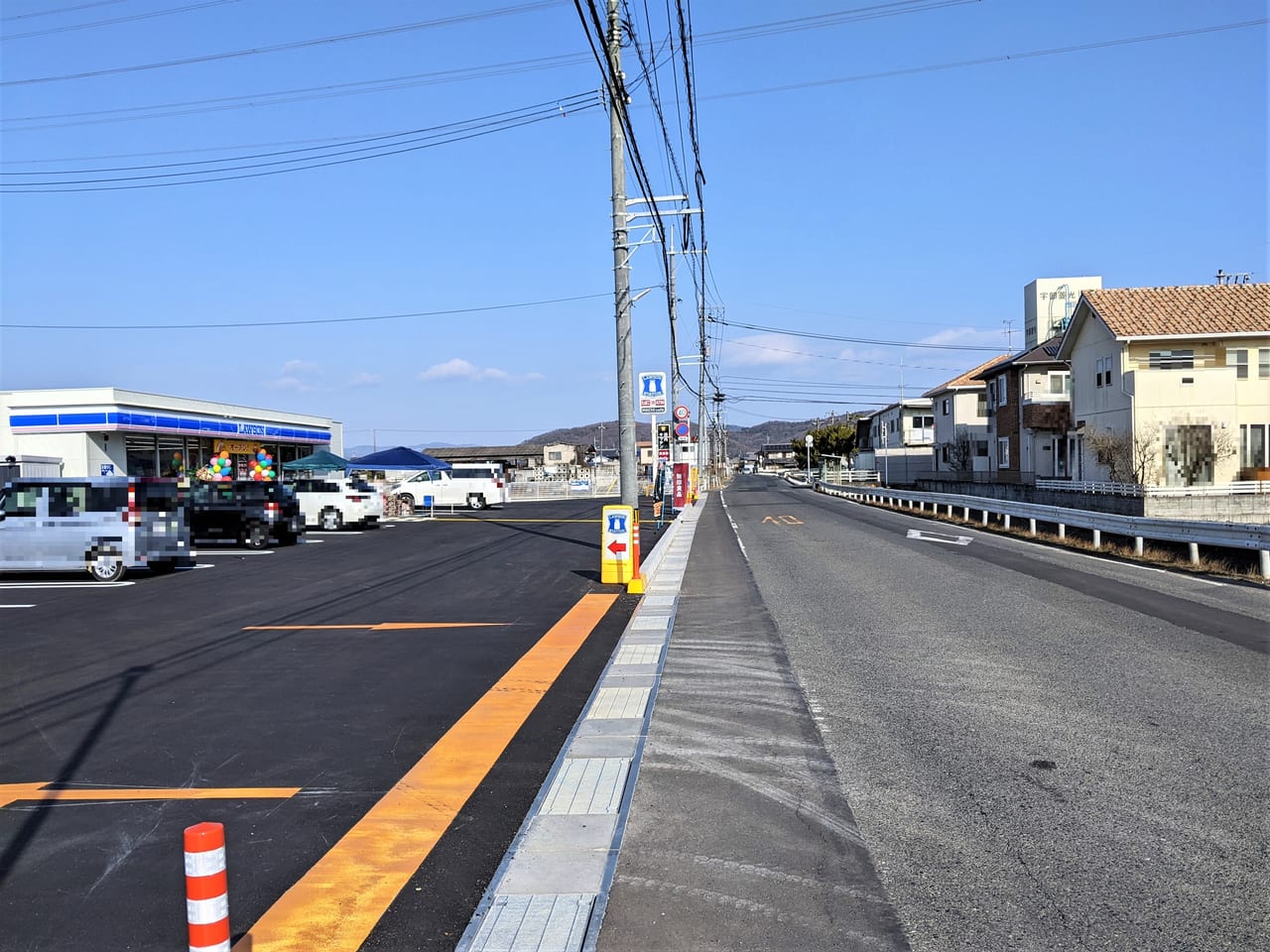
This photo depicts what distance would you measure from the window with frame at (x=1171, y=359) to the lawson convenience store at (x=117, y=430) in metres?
35.4

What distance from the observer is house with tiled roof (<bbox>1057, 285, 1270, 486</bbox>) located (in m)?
34.1

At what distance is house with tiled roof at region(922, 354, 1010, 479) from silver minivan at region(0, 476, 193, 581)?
158ft

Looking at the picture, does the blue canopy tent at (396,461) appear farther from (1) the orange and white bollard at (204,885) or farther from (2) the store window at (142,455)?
(1) the orange and white bollard at (204,885)

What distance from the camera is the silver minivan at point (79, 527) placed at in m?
16.9

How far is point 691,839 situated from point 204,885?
2742mm

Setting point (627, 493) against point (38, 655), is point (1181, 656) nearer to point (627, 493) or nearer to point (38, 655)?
point (627, 493)

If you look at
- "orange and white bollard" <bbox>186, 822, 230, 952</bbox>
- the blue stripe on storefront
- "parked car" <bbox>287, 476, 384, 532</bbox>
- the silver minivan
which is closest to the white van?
the blue stripe on storefront

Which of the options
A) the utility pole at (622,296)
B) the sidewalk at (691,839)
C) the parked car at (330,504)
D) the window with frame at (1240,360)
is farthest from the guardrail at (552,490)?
the sidewalk at (691,839)

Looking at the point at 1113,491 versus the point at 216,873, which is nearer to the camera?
the point at 216,873

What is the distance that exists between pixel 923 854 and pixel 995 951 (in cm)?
95

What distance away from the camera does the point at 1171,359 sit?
36.2m

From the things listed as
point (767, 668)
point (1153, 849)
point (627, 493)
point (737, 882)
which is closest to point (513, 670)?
point (767, 668)

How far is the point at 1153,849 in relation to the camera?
15.8 ft

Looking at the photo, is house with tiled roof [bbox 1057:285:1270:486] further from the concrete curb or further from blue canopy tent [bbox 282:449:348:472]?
the concrete curb
